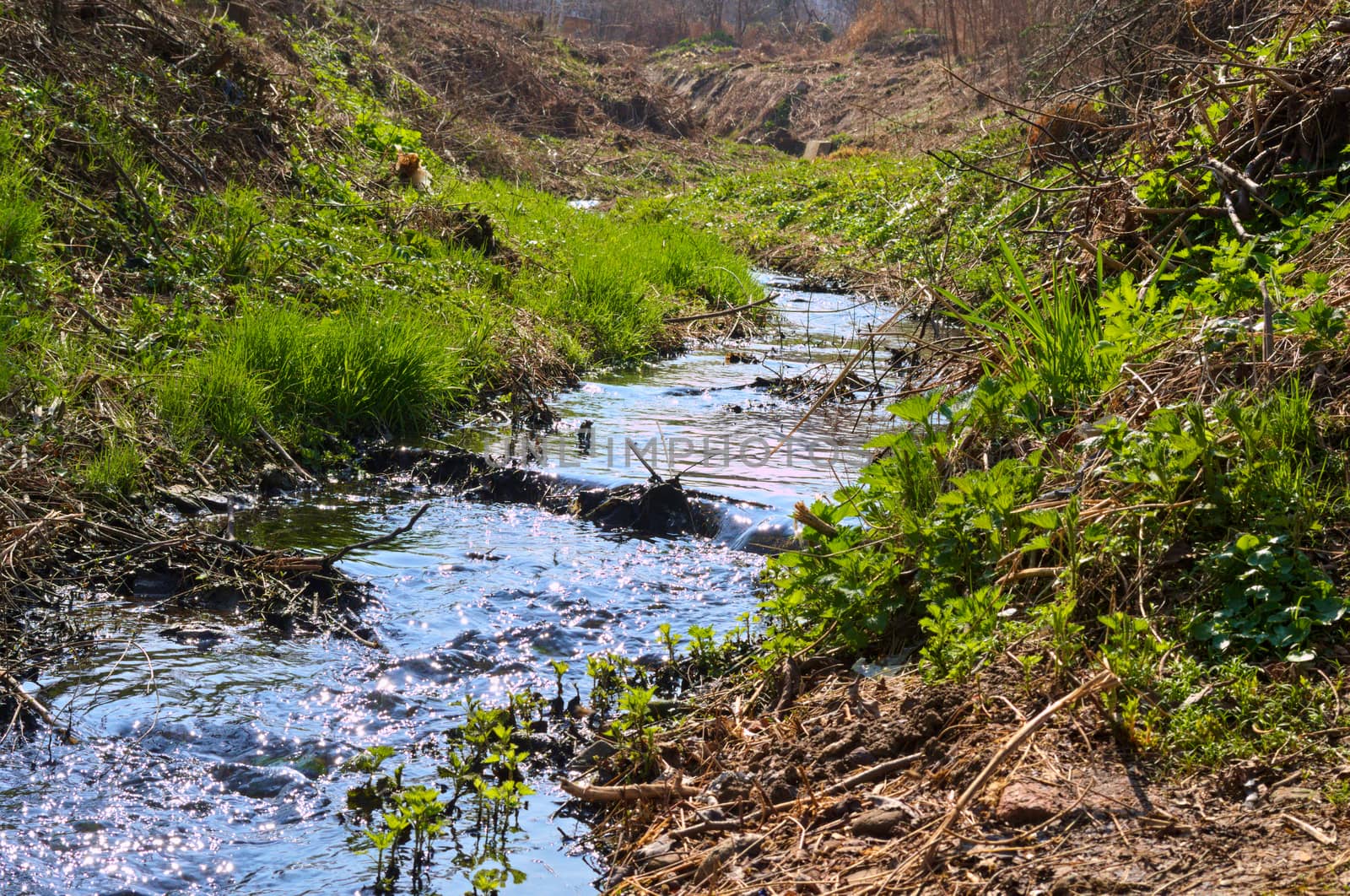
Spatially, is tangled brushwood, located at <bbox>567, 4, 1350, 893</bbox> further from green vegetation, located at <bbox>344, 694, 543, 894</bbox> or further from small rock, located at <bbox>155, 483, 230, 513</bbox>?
small rock, located at <bbox>155, 483, 230, 513</bbox>

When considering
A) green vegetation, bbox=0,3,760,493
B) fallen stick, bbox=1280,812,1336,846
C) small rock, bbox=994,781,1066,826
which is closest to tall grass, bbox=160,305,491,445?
green vegetation, bbox=0,3,760,493

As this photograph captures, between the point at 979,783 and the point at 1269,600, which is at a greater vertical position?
the point at 1269,600

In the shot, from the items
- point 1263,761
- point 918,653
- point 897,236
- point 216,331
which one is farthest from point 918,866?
point 897,236

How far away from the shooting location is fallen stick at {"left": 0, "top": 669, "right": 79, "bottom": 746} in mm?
3033

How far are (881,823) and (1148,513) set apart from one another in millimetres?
1119

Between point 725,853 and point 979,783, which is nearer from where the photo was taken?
point 979,783

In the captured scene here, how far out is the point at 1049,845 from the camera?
211 centimetres

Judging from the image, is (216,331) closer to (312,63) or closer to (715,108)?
(312,63)

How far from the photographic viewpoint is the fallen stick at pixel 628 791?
2725mm

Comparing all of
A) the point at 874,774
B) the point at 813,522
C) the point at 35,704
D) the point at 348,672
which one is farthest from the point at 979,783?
the point at 35,704

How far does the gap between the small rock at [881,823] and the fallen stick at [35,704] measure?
84.4 inches

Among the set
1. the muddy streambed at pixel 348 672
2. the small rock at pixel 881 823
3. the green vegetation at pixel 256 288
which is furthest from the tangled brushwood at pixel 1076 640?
the green vegetation at pixel 256 288

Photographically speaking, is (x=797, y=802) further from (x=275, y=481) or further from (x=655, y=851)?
(x=275, y=481)

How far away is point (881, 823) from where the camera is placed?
2348mm
